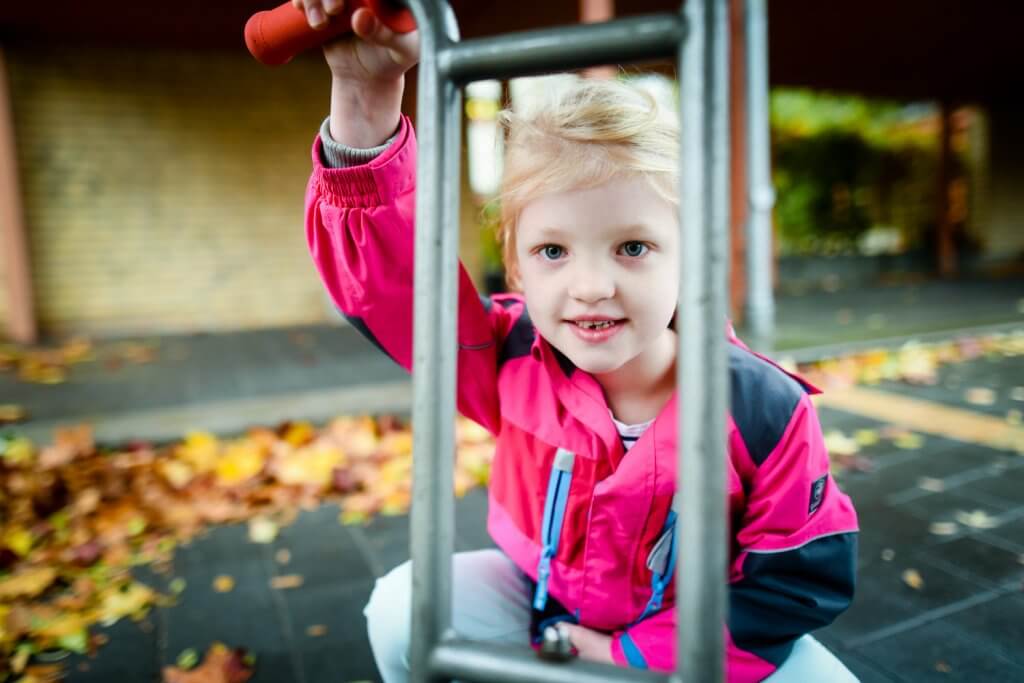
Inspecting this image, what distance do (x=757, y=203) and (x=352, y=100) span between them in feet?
14.2

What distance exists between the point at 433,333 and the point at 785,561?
2.35 feet

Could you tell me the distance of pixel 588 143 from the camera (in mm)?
1077

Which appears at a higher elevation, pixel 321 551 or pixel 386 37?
pixel 386 37

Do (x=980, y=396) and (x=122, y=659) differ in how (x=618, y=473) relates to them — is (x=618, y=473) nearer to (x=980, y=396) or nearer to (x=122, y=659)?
(x=122, y=659)

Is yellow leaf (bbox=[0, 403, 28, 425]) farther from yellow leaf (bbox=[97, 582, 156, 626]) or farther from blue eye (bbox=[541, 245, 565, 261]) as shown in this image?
blue eye (bbox=[541, 245, 565, 261])

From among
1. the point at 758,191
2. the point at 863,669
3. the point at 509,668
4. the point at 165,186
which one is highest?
the point at 165,186

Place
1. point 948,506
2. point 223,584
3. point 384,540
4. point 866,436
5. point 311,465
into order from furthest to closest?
point 866,436 < point 311,465 < point 948,506 < point 384,540 < point 223,584

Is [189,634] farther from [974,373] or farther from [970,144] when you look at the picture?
[970,144]

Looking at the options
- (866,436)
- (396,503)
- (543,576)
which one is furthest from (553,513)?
(866,436)

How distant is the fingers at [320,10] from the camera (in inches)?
29.0

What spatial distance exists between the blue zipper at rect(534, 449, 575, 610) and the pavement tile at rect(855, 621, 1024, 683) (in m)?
1.18

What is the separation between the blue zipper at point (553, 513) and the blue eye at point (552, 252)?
0.34 m

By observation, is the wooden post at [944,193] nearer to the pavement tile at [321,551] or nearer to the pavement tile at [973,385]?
the pavement tile at [973,385]

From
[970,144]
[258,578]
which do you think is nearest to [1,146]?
[258,578]
